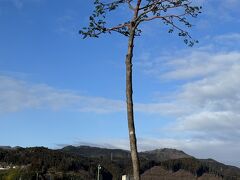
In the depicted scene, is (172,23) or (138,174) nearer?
(138,174)

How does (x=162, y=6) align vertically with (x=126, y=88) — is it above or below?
above

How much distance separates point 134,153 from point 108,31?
5499 mm

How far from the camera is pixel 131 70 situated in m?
21.4

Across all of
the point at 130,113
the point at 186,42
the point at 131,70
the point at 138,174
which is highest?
the point at 186,42

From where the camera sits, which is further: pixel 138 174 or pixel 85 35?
pixel 85 35

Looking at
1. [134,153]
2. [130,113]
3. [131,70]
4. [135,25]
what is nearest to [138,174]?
[134,153]

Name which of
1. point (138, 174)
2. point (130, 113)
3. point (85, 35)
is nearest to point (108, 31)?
point (85, 35)

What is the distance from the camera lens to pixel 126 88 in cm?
2122

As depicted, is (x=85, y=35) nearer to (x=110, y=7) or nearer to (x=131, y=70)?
(x=110, y=7)

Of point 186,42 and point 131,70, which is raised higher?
point 186,42

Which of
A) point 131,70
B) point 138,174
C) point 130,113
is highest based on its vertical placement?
point 131,70

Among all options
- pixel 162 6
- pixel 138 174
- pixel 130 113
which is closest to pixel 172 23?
pixel 162 6

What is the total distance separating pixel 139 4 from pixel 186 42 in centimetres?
259

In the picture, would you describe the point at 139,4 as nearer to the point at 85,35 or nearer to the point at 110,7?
the point at 110,7
